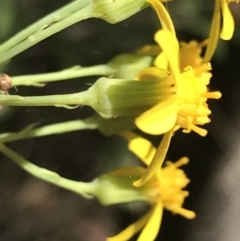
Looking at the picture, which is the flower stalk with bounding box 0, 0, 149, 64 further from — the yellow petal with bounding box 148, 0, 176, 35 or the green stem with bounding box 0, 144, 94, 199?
the green stem with bounding box 0, 144, 94, 199

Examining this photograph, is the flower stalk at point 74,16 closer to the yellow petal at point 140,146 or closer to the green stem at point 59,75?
the green stem at point 59,75

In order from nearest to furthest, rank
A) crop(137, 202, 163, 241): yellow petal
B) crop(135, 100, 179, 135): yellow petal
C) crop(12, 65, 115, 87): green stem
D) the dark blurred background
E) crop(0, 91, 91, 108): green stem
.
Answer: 1. crop(135, 100, 179, 135): yellow petal
2. crop(0, 91, 91, 108): green stem
3. crop(12, 65, 115, 87): green stem
4. crop(137, 202, 163, 241): yellow petal
5. the dark blurred background

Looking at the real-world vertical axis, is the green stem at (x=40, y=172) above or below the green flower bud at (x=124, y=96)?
below

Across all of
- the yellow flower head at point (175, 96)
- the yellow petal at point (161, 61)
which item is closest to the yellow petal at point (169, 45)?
the yellow flower head at point (175, 96)

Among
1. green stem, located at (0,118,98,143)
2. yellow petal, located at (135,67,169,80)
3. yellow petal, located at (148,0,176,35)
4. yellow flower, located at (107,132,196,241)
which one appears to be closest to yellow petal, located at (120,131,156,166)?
yellow flower, located at (107,132,196,241)

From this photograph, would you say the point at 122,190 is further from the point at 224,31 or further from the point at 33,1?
the point at 33,1

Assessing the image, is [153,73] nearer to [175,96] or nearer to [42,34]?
[175,96]

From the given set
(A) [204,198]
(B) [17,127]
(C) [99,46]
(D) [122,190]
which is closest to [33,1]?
(C) [99,46]

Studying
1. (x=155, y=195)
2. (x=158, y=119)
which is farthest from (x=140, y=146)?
(x=158, y=119)
